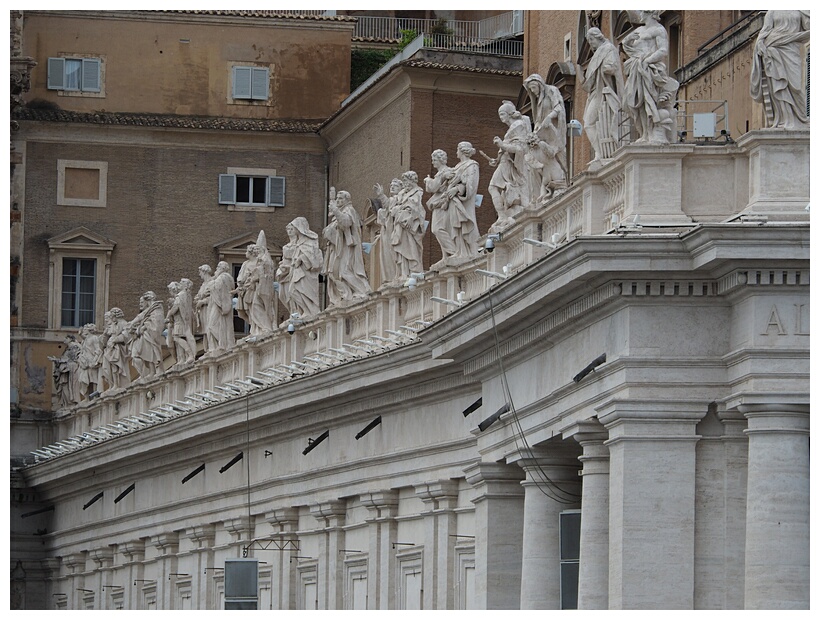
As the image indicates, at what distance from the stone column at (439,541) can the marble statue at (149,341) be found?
16.2 m

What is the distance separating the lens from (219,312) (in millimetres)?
50406

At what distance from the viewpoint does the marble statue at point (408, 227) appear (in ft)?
134

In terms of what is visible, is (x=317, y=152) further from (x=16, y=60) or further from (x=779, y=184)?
(x=779, y=184)

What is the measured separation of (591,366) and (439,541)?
9.77 meters

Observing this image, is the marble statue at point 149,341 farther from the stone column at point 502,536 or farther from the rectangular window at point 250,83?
the stone column at point 502,536

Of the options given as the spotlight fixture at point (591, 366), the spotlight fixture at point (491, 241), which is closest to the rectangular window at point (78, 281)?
the spotlight fixture at point (491, 241)

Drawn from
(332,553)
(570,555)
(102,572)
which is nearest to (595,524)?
(570,555)

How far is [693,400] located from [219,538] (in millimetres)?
21674

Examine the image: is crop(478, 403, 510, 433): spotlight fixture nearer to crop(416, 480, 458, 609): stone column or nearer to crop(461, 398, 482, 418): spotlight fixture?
crop(461, 398, 482, 418): spotlight fixture

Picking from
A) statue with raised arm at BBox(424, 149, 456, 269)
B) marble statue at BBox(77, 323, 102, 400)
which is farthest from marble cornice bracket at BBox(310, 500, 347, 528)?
marble statue at BBox(77, 323, 102, 400)

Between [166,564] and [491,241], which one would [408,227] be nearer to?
[491,241]

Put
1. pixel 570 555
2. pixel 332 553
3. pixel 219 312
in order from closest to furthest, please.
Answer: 1. pixel 570 555
2. pixel 332 553
3. pixel 219 312
